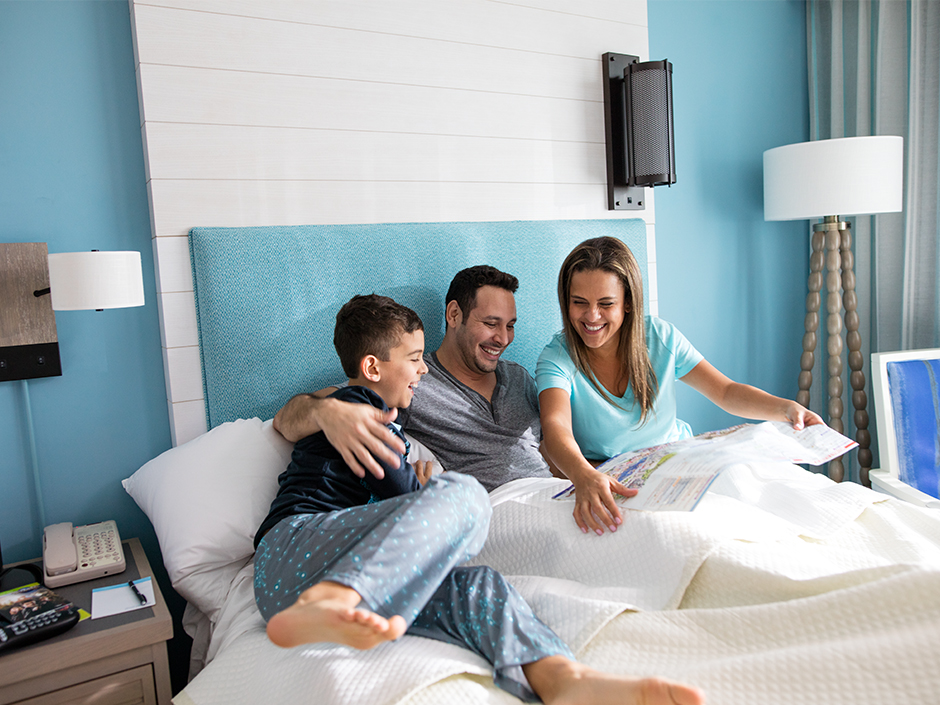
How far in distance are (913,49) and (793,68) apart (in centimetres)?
47

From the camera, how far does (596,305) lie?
1867 millimetres

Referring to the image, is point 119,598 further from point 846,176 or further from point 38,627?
point 846,176

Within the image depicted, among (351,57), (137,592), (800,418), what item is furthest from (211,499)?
(800,418)

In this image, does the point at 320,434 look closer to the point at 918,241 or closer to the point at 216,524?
the point at 216,524

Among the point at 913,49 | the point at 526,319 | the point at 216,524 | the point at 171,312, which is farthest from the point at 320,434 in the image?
the point at 913,49

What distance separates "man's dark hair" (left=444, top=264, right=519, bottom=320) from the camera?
6.41ft

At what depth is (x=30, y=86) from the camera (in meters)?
1.66

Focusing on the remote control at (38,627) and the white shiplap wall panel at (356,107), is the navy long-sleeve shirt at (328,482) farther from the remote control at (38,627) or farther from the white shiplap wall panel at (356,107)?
the white shiplap wall panel at (356,107)

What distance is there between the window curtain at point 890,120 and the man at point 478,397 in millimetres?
1711

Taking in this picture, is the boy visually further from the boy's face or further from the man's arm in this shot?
the boy's face

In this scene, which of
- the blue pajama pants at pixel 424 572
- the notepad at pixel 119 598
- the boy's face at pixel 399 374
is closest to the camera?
the blue pajama pants at pixel 424 572

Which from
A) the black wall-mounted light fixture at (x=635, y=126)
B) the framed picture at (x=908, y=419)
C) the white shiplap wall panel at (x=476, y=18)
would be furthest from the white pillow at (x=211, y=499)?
the framed picture at (x=908, y=419)

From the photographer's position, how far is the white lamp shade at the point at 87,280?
1505mm

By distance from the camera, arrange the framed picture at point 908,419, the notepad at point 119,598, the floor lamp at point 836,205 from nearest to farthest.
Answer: the notepad at point 119,598 < the framed picture at point 908,419 < the floor lamp at point 836,205
